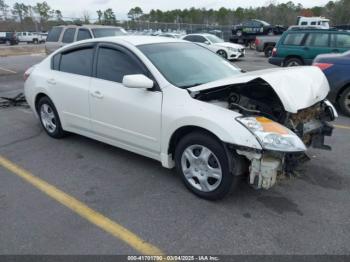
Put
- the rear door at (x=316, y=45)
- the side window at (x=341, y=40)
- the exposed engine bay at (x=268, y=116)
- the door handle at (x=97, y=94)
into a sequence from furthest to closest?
the rear door at (x=316, y=45) < the side window at (x=341, y=40) < the door handle at (x=97, y=94) < the exposed engine bay at (x=268, y=116)

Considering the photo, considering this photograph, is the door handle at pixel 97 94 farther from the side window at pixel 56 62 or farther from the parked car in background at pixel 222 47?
the parked car in background at pixel 222 47

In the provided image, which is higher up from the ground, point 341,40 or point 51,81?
point 341,40

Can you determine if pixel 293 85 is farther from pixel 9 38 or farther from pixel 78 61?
pixel 9 38

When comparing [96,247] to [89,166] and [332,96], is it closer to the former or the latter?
[89,166]

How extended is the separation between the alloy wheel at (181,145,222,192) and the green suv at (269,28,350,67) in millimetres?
9822

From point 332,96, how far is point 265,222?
478 cm

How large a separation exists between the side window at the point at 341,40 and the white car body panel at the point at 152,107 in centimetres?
842

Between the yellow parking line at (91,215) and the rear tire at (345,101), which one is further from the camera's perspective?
the rear tire at (345,101)

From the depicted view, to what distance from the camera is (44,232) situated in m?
3.07

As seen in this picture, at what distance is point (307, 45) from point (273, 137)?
10229mm

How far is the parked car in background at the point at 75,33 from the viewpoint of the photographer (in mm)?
12328

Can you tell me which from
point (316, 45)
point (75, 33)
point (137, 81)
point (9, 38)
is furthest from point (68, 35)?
point (9, 38)

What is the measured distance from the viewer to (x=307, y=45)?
39.4 ft

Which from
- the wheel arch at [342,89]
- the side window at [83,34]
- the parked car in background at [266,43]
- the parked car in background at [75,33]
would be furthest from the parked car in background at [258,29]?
the wheel arch at [342,89]
